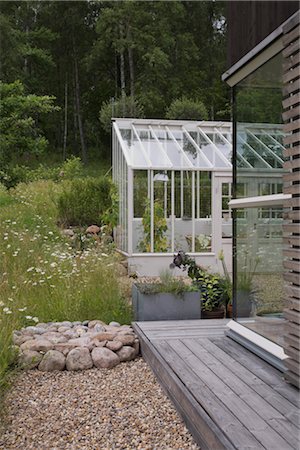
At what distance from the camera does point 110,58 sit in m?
21.2

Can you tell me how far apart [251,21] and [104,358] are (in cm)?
267

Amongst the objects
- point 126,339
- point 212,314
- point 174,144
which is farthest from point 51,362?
point 174,144

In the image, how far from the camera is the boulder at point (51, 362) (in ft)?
13.3

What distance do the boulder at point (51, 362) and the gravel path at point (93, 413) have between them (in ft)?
0.15

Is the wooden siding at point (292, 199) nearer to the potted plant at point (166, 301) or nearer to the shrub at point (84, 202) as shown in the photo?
the potted plant at point (166, 301)

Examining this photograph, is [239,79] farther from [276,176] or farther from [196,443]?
[196,443]

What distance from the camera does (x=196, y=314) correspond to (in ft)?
16.1

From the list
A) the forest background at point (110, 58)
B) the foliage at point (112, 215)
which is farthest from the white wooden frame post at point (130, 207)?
the forest background at point (110, 58)

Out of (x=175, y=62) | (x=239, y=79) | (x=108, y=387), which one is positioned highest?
(x=175, y=62)

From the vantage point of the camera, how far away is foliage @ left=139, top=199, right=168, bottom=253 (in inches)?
339

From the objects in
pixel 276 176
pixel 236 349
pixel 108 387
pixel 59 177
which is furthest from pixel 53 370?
pixel 59 177

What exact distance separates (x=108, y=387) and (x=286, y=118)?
6.99 feet

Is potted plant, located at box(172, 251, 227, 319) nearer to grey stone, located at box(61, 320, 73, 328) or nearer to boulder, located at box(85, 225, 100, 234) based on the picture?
grey stone, located at box(61, 320, 73, 328)

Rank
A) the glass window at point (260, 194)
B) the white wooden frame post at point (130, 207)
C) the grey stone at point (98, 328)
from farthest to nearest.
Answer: the white wooden frame post at point (130, 207) → the grey stone at point (98, 328) → the glass window at point (260, 194)
